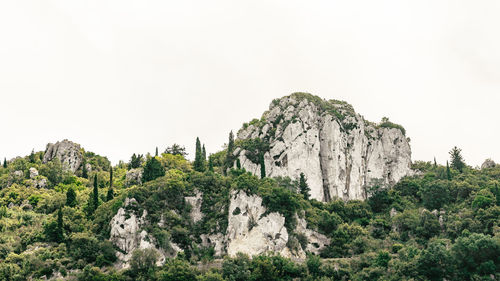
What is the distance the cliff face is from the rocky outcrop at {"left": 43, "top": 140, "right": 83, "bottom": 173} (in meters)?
34.4

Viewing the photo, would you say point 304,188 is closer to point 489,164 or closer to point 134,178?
point 134,178

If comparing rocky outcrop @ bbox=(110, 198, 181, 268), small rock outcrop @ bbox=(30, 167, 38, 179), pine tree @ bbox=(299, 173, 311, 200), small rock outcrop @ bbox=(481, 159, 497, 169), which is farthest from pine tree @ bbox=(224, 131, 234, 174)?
small rock outcrop @ bbox=(481, 159, 497, 169)

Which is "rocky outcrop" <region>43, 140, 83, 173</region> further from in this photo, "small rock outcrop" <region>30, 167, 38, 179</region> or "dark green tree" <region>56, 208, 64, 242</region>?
"dark green tree" <region>56, 208, 64, 242</region>

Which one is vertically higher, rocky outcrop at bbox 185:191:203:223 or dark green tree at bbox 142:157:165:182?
dark green tree at bbox 142:157:165:182

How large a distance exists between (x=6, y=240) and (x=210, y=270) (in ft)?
98.7

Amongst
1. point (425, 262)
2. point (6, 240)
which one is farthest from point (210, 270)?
point (6, 240)

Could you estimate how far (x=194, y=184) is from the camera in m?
81.4

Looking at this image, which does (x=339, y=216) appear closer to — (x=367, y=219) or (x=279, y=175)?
(x=367, y=219)

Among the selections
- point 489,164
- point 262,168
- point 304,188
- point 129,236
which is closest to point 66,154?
point 262,168

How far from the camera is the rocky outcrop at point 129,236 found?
7000 cm

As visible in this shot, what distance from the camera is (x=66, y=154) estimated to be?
356 ft

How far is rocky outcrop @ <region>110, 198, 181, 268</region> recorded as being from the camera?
7000 centimetres

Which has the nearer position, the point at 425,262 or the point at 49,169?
the point at 425,262

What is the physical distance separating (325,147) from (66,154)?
2068 inches
